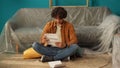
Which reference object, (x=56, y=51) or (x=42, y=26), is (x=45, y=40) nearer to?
(x=56, y=51)

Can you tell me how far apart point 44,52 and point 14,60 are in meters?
0.45

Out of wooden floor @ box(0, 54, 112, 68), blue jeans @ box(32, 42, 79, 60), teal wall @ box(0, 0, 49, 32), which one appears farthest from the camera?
teal wall @ box(0, 0, 49, 32)

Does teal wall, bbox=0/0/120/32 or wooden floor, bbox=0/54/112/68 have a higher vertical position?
teal wall, bbox=0/0/120/32

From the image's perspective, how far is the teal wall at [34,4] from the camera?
4293 millimetres

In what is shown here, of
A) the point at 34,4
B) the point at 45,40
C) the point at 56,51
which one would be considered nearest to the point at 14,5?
the point at 34,4

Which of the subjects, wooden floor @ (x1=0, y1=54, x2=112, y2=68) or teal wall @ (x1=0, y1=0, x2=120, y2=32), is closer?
wooden floor @ (x1=0, y1=54, x2=112, y2=68)

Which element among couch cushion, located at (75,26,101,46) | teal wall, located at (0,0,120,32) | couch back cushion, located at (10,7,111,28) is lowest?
couch cushion, located at (75,26,101,46)

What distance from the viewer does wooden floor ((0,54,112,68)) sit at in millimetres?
2918

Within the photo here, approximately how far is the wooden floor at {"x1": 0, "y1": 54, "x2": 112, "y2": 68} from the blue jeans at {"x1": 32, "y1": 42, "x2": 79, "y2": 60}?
126 millimetres

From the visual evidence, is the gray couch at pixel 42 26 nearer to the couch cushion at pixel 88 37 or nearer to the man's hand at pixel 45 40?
the couch cushion at pixel 88 37

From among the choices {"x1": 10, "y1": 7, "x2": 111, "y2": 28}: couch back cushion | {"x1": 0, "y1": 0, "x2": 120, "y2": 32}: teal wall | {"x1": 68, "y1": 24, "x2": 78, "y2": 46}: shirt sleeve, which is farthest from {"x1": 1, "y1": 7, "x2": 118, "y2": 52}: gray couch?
{"x1": 68, "y1": 24, "x2": 78, "y2": 46}: shirt sleeve

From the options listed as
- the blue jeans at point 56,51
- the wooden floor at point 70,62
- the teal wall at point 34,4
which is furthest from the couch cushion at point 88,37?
the teal wall at point 34,4

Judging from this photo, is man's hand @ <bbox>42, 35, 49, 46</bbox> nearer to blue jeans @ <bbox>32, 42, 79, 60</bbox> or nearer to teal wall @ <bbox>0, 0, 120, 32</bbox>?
blue jeans @ <bbox>32, 42, 79, 60</bbox>

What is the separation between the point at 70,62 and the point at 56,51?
264 millimetres
